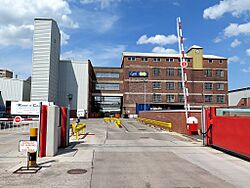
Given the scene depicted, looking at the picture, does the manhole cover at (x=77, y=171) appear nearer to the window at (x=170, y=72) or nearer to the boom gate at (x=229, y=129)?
the boom gate at (x=229, y=129)

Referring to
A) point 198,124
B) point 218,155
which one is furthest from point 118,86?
point 218,155

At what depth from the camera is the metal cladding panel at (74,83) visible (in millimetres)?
62000

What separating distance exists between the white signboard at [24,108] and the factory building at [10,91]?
18.5 m

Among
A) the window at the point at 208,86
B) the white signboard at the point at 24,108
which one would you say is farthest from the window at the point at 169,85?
the white signboard at the point at 24,108

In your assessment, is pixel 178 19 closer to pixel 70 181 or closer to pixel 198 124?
pixel 198 124

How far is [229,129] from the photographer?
38.1 ft

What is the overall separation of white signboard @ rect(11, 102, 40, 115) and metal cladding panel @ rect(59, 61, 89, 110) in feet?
71.3

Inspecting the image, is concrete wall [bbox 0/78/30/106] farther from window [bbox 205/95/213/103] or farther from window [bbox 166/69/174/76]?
window [bbox 205/95/213/103]

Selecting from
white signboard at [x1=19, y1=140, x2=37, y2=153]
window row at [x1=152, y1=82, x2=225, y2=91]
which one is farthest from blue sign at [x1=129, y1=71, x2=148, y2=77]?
white signboard at [x1=19, y1=140, x2=37, y2=153]

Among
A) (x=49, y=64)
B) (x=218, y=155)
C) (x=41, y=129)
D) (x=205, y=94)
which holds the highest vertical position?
(x=49, y=64)

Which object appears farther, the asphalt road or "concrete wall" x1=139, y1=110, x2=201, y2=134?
"concrete wall" x1=139, y1=110, x2=201, y2=134

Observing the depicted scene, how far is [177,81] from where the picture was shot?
72125 millimetres

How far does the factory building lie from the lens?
5550cm

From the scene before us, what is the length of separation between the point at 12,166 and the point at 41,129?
204cm
